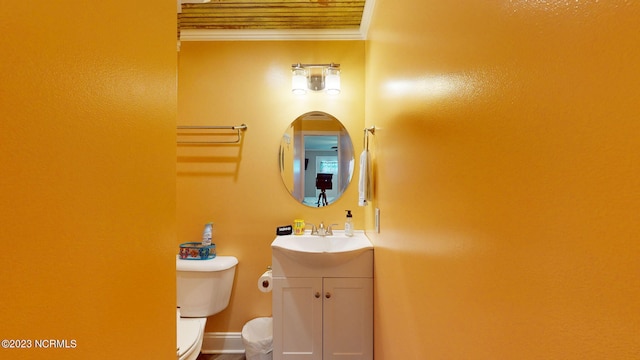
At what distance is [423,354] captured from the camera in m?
0.88

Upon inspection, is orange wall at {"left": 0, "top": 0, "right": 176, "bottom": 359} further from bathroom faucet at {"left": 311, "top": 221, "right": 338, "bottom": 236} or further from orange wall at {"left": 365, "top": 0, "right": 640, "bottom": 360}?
bathroom faucet at {"left": 311, "top": 221, "right": 338, "bottom": 236}

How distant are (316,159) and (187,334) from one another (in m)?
1.42

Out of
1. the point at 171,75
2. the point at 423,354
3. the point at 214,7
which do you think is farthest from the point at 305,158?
the point at 423,354

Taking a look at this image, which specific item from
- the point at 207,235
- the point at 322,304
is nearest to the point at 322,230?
the point at 322,304

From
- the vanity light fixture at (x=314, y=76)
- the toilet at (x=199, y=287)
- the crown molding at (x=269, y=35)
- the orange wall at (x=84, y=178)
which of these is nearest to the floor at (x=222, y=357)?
the toilet at (x=199, y=287)

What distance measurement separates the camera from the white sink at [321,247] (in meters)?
1.71

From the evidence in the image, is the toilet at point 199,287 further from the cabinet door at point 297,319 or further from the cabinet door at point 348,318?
the cabinet door at point 348,318

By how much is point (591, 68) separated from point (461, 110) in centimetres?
32

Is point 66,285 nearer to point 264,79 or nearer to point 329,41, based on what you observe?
point 264,79

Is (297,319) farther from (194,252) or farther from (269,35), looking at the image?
(269,35)

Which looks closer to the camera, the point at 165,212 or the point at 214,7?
the point at 165,212

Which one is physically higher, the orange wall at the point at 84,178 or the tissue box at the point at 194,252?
the orange wall at the point at 84,178

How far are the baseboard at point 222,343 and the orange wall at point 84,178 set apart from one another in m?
1.56

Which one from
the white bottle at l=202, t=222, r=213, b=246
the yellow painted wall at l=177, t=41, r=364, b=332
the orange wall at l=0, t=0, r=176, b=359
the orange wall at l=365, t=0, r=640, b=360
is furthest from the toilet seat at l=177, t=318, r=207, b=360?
the orange wall at l=365, t=0, r=640, b=360
